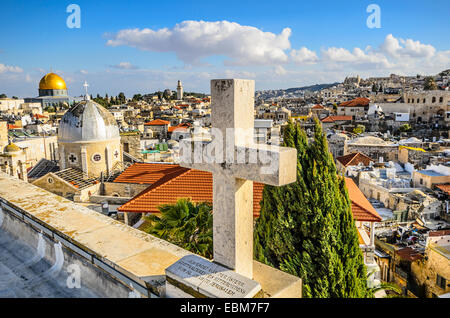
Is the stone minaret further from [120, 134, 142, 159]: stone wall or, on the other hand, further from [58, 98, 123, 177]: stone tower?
[58, 98, 123, 177]: stone tower

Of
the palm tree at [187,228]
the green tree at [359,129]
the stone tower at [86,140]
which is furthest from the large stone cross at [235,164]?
the green tree at [359,129]

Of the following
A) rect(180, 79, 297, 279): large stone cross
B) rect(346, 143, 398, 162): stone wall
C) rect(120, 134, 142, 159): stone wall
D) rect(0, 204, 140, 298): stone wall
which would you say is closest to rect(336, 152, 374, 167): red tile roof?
rect(346, 143, 398, 162): stone wall

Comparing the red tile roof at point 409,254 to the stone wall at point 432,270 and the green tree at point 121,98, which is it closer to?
the stone wall at point 432,270

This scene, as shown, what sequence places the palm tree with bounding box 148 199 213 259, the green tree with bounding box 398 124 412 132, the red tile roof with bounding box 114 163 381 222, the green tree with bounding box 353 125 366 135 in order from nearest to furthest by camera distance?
the palm tree with bounding box 148 199 213 259, the red tile roof with bounding box 114 163 381 222, the green tree with bounding box 398 124 412 132, the green tree with bounding box 353 125 366 135

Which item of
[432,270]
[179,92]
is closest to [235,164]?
[432,270]

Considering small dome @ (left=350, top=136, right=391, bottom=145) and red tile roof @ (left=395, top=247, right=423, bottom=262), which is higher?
small dome @ (left=350, top=136, right=391, bottom=145)

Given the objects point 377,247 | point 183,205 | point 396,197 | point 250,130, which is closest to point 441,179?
point 396,197
